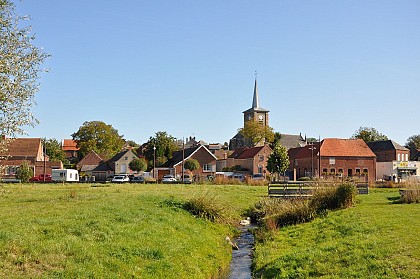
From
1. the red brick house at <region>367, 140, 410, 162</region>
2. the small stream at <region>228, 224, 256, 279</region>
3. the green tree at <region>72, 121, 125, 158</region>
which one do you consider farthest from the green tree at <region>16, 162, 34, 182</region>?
the red brick house at <region>367, 140, 410, 162</region>

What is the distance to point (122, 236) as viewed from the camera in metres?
16.4

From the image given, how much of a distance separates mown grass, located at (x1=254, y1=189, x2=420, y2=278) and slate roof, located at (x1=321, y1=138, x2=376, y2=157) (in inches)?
2225

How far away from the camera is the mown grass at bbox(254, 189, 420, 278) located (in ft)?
42.1

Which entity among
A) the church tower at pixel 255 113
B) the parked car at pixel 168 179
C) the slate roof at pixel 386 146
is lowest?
the parked car at pixel 168 179

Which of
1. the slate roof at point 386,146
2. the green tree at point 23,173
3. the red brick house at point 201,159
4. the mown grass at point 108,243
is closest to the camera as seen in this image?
the mown grass at point 108,243

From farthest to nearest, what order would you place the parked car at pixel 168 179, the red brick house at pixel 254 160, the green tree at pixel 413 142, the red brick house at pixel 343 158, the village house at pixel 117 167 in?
1. the green tree at pixel 413 142
2. the village house at pixel 117 167
3. the red brick house at pixel 254 160
4. the red brick house at pixel 343 158
5. the parked car at pixel 168 179

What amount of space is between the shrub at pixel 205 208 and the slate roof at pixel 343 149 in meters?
54.7

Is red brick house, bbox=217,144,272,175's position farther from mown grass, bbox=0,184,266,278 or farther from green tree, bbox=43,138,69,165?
mown grass, bbox=0,184,266,278

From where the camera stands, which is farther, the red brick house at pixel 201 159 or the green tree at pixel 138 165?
the red brick house at pixel 201 159

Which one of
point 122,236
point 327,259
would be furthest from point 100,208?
point 327,259

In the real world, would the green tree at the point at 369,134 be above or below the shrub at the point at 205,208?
above

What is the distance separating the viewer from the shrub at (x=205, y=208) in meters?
26.5

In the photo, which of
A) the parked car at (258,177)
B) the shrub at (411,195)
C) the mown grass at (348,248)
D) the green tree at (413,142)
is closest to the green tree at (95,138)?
the parked car at (258,177)

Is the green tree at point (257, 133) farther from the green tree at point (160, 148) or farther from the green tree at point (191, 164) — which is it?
the green tree at point (191, 164)
